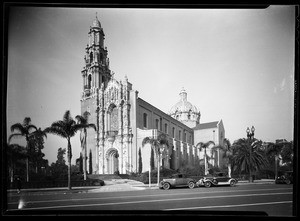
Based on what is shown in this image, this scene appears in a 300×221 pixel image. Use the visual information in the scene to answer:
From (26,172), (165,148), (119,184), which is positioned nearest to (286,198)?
(165,148)

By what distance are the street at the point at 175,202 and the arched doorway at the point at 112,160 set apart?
496 cm

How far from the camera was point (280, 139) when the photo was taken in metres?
9.58

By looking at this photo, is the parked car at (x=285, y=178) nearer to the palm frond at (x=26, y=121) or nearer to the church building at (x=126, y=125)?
the church building at (x=126, y=125)

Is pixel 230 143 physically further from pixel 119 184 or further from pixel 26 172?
pixel 26 172

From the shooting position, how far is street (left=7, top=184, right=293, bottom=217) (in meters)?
8.42

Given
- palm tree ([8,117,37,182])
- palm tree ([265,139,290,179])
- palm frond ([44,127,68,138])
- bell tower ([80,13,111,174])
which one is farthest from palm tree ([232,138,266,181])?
palm tree ([8,117,37,182])

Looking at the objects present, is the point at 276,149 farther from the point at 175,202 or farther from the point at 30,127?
the point at 30,127

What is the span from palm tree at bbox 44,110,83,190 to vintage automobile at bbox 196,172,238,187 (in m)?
6.02

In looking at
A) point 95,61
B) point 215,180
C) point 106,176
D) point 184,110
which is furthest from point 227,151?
point 95,61

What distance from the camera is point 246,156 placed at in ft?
37.2

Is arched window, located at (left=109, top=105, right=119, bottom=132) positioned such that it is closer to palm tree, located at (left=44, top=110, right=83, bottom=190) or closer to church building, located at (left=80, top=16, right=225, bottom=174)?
church building, located at (left=80, top=16, right=225, bottom=174)

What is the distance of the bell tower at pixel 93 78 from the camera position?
10.8m

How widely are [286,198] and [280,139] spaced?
2.03 metres

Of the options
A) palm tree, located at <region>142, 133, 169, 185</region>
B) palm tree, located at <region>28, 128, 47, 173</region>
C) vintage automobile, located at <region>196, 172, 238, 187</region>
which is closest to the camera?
palm tree, located at <region>28, 128, 47, 173</region>
